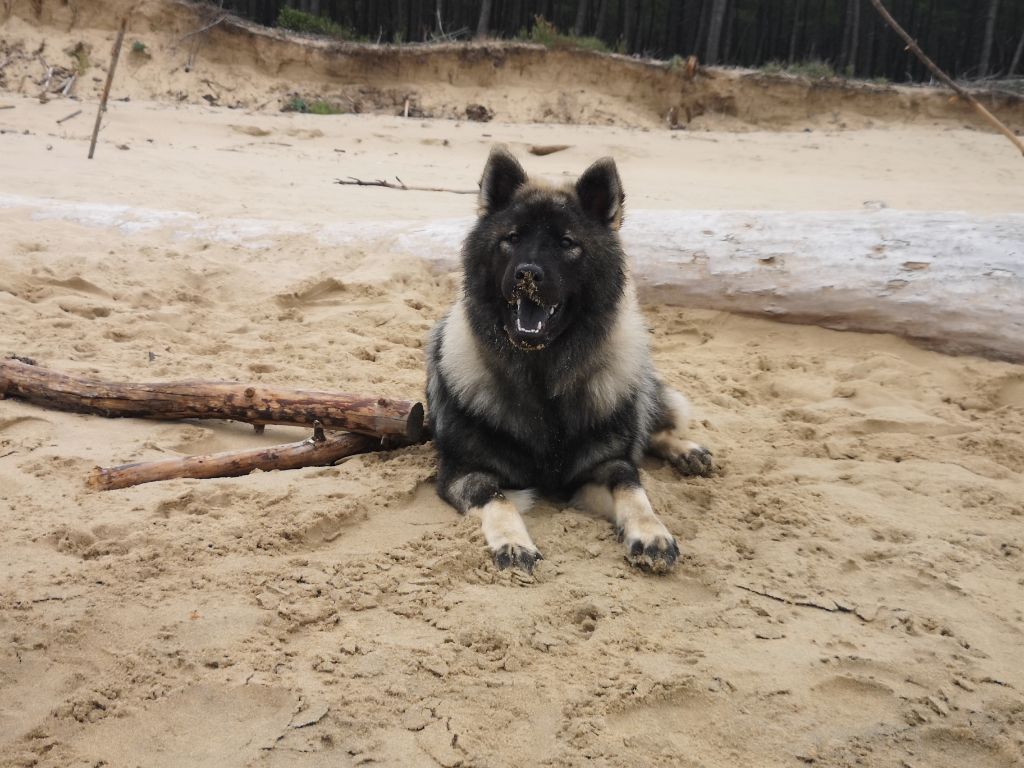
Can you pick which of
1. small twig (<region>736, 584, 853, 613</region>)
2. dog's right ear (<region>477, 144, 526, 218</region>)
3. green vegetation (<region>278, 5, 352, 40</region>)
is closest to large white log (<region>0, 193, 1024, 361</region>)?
dog's right ear (<region>477, 144, 526, 218</region>)

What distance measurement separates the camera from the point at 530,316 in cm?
359

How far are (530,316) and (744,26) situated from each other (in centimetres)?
3057

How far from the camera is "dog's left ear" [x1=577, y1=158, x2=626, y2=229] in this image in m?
3.79

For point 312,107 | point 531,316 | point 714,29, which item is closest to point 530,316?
point 531,316

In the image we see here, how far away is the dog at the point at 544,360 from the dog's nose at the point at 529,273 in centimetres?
7

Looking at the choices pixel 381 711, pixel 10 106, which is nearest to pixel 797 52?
pixel 10 106

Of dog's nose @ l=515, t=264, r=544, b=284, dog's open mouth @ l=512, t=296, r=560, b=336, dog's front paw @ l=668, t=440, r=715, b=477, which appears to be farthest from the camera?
dog's front paw @ l=668, t=440, r=715, b=477

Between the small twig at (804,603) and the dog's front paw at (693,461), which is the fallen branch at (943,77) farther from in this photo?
the dog's front paw at (693,461)

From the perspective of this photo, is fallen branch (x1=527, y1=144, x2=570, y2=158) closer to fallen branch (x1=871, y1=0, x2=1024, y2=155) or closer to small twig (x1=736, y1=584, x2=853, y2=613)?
small twig (x1=736, y1=584, x2=853, y2=613)

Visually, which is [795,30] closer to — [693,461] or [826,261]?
[826,261]

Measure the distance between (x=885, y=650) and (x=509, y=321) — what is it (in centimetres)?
197

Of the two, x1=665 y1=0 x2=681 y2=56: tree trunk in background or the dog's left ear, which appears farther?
x1=665 y1=0 x2=681 y2=56: tree trunk in background

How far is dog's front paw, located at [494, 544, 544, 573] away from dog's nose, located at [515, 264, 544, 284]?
110cm

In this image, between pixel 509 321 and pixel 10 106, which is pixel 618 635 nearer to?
pixel 509 321
